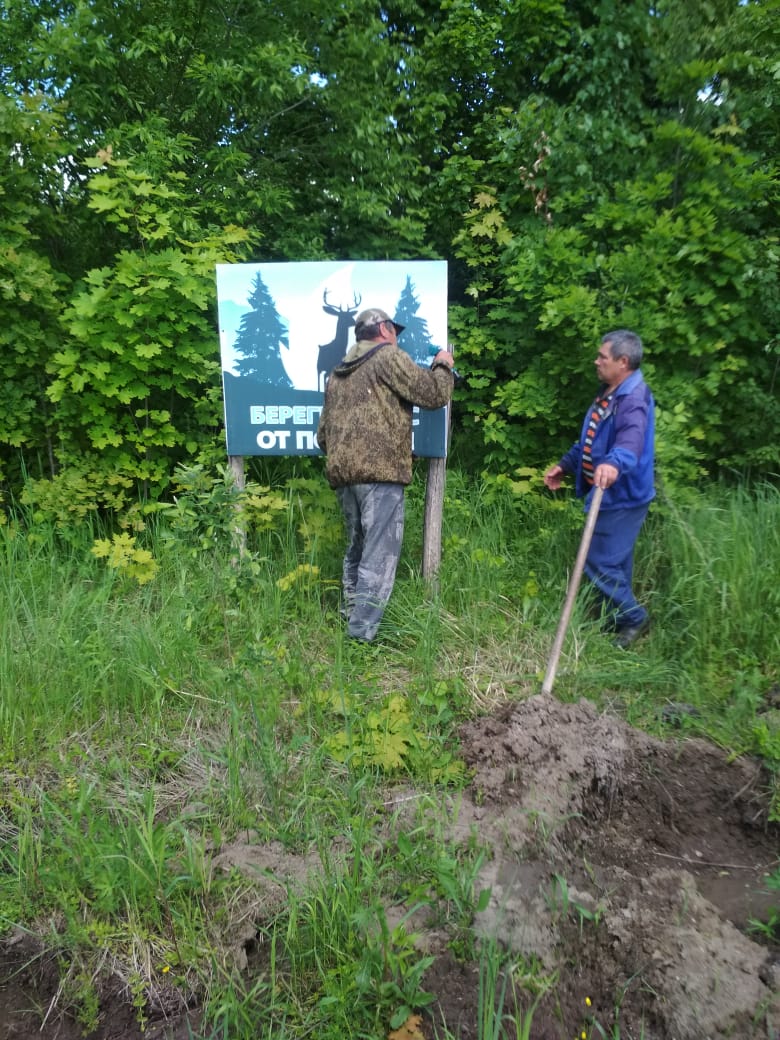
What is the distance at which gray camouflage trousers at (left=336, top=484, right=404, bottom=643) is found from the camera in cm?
402

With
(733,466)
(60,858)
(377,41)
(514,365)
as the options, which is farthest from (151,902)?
(377,41)

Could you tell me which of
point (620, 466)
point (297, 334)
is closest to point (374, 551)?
point (620, 466)

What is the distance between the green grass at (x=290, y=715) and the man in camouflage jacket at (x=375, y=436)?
11.1 inches

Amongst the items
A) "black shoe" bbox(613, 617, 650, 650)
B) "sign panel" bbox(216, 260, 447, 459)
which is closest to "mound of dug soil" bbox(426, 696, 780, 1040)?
"black shoe" bbox(613, 617, 650, 650)

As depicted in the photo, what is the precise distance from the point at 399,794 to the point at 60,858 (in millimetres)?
1234

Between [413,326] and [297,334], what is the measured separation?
726 mm

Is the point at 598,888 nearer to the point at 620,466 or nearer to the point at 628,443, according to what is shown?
the point at 620,466

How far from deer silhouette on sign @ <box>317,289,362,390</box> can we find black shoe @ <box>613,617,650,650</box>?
2.30 meters

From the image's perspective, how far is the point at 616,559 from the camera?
412 cm

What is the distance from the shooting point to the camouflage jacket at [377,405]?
154 inches

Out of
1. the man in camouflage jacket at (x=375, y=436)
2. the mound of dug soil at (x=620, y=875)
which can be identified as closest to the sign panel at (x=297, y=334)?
the man in camouflage jacket at (x=375, y=436)

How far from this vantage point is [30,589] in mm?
4230

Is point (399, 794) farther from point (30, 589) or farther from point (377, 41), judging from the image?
point (377, 41)

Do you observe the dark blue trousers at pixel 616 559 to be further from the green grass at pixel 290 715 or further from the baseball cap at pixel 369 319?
the baseball cap at pixel 369 319
